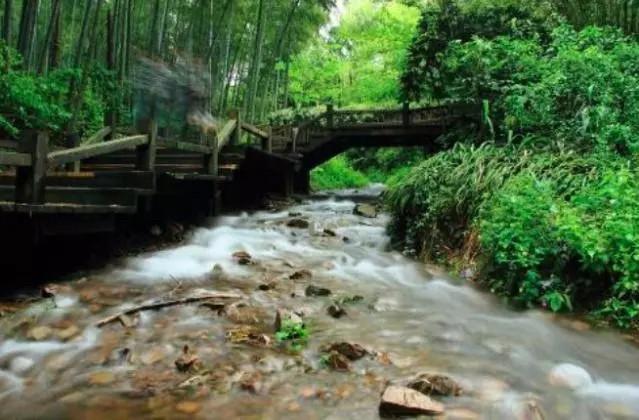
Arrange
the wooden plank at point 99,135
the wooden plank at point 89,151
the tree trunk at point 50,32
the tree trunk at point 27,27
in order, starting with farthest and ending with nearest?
the tree trunk at point 50,32
the tree trunk at point 27,27
the wooden plank at point 99,135
the wooden plank at point 89,151

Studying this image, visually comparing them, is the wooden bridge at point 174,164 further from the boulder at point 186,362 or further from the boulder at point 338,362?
the boulder at point 338,362

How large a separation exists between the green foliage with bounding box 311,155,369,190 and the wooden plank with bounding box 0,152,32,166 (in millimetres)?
16122

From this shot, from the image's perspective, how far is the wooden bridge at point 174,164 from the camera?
4.77 metres

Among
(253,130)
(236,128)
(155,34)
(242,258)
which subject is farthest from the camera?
(155,34)

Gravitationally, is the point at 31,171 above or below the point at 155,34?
below

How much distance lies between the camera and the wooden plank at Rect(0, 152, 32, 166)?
428cm

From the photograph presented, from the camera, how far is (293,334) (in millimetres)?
3947

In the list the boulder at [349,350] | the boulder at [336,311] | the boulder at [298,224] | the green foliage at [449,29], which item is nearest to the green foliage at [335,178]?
the green foliage at [449,29]

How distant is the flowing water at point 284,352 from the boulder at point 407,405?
0.27 ft

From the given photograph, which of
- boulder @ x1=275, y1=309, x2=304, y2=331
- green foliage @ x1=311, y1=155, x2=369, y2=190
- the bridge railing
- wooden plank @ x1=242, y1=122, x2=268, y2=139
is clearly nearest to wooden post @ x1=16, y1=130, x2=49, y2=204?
the bridge railing

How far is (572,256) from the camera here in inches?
188

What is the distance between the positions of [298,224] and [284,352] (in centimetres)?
532

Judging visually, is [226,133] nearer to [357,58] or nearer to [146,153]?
[146,153]

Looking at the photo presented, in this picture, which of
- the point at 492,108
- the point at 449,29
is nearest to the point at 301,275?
the point at 492,108
